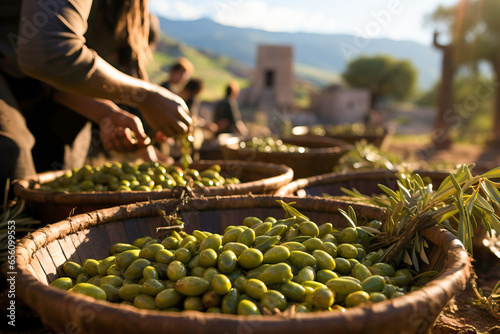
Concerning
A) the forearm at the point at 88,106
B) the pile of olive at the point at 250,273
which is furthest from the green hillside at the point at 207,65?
the pile of olive at the point at 250,273

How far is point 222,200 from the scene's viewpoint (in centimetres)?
188

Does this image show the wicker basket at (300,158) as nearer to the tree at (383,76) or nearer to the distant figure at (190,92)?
the distant figure at (190,92)

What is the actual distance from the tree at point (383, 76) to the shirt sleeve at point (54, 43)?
55.6 m

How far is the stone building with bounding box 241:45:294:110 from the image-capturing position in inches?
1176

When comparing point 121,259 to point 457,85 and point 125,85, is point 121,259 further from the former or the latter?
point 457,85

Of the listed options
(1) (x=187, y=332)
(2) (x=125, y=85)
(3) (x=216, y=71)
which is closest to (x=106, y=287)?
(1) (x=187, y=332)

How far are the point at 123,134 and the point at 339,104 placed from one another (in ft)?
100

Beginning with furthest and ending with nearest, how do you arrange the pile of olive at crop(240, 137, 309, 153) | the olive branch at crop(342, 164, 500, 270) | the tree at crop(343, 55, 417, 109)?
1. the tree at crop(343, 55, 417, 109)
2. the pile of olive at crop(240, 137, 309, 153)
3. the olive branch at crop(342, 164, 500, 270)

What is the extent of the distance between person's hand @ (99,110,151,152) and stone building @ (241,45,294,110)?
26.7 metres

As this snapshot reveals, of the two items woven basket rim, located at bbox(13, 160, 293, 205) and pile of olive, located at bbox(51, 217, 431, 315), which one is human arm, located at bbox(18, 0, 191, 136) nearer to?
woven basket rim, located at bbox(13, 160, 293, 205)

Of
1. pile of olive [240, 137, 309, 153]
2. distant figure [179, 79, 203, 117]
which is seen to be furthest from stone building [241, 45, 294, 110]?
pile of olive [240, 137, 309, 153]

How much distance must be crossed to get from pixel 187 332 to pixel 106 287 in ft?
1.70

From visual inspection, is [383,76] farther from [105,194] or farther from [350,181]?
[105,194]

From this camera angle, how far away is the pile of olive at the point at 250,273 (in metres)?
1.15
